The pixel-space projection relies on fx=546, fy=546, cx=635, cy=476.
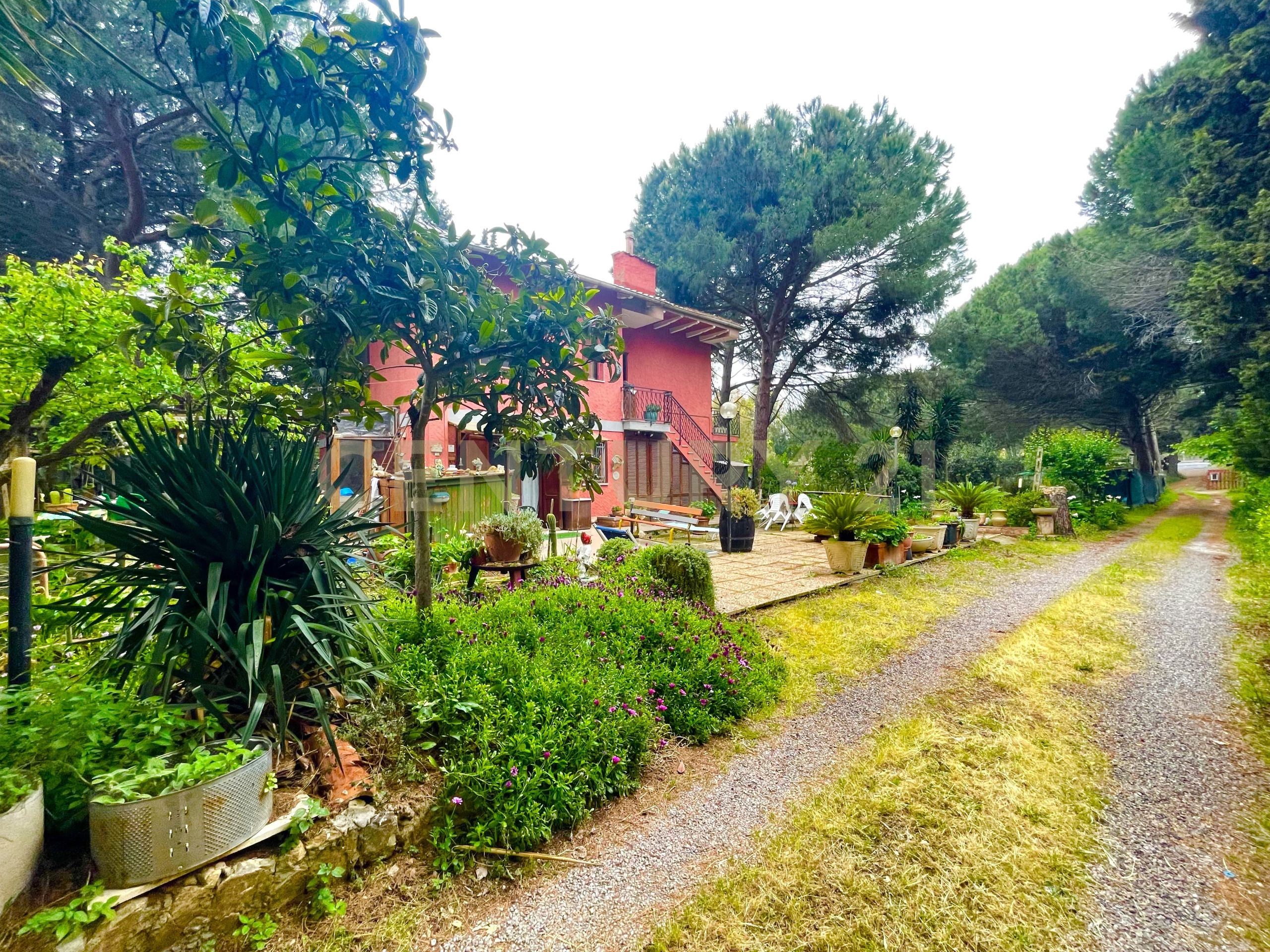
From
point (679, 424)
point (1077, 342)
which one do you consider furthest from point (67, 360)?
point (1077, 342)

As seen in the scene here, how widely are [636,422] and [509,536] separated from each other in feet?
29.8

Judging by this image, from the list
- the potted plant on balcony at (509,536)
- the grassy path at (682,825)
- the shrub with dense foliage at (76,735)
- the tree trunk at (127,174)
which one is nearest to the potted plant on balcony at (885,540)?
the grassy path at (682,825)

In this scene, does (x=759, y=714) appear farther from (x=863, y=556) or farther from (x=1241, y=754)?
(x=863, y=556)

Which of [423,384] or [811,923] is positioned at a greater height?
[423,384]

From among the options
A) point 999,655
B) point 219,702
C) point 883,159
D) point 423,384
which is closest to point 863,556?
point 999,655

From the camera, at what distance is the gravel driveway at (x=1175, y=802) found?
75.5 inches

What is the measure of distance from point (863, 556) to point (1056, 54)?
6747 mm

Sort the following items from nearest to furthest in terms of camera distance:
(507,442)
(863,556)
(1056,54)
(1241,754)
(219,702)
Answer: (219,702) < (1241,754) < (507,442) < (1056,54) < (863,556)

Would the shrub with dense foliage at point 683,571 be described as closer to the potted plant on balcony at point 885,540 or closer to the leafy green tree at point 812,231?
the potted plant on balcony at point 885,540

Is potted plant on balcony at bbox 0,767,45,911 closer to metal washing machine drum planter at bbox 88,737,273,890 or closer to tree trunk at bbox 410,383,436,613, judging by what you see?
metal washing machine drum planter at bbox 88,737,273,890

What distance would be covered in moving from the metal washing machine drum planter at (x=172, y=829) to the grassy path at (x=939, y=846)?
4.77ft

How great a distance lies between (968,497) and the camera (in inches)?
534

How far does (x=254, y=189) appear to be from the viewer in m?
2.04

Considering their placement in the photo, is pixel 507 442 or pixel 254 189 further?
pixel 507 442
